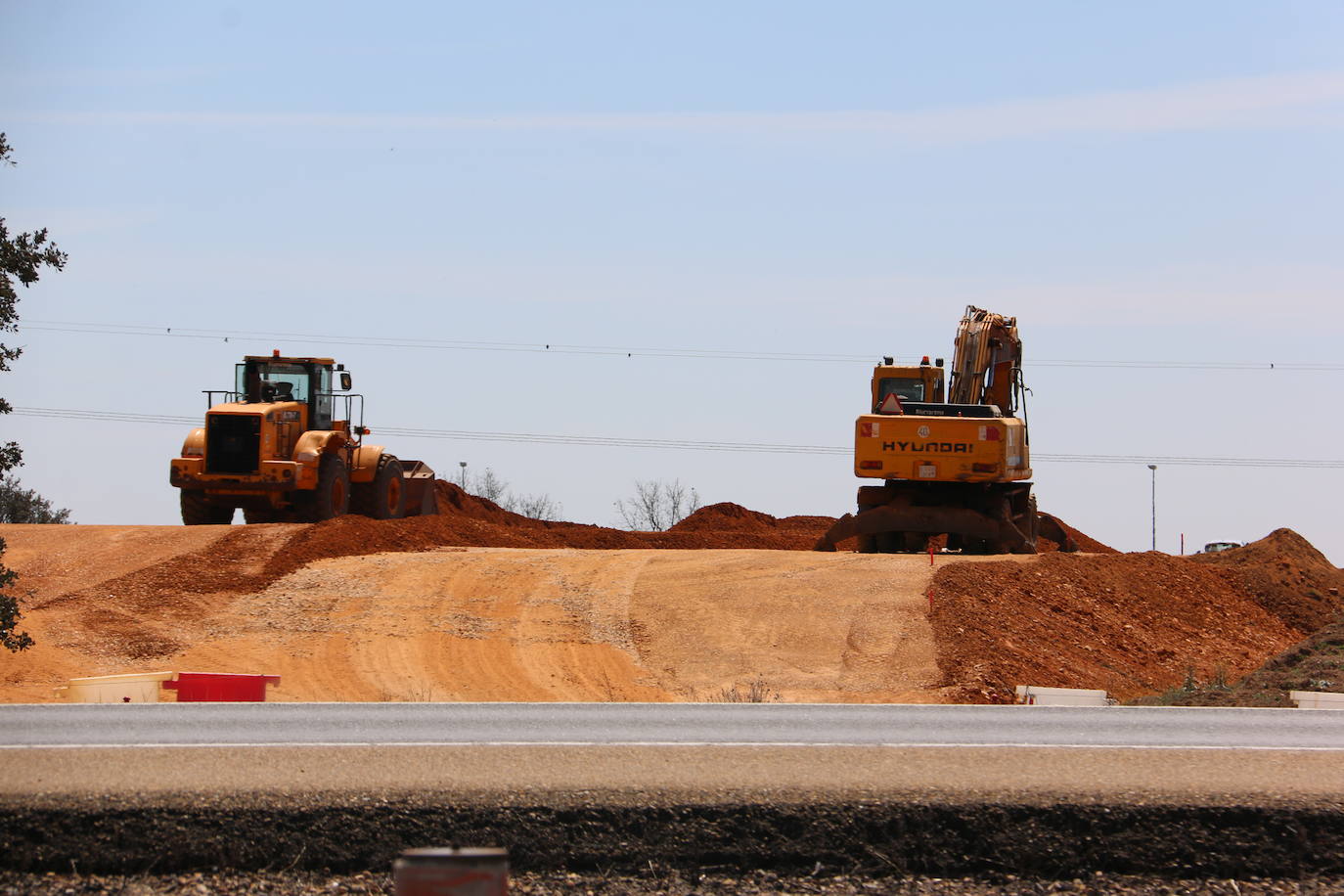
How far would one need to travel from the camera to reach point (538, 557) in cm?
2567

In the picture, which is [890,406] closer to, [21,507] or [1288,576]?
[1288,576]

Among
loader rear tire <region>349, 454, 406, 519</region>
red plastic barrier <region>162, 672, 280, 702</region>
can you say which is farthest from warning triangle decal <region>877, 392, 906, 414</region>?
red plastic barrier <region>162, 672, 280, 702</region>

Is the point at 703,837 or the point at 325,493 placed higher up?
the point at 325,493

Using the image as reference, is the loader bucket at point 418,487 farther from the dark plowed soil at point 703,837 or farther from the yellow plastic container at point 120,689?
the dark plowed soil at point 703,837

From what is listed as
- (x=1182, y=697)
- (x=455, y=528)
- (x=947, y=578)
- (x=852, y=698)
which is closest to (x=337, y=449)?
(x=455, y=528)

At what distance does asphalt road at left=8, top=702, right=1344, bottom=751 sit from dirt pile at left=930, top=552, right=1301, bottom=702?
6.71 m

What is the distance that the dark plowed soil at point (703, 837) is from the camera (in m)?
7.93

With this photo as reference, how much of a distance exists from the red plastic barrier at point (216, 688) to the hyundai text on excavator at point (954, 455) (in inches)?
562

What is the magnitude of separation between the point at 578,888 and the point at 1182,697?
10367 millimetres

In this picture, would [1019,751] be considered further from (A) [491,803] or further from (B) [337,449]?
(B) [337,449]

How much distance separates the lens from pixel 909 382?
29219 millimetres

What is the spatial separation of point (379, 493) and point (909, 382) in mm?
11711

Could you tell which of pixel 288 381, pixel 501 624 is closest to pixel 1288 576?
pixel 501 624

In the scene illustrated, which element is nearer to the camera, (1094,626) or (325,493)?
(1094,626)
